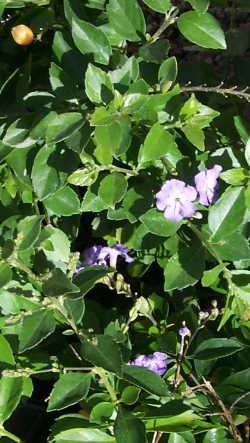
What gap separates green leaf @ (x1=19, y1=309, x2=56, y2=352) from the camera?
120cm

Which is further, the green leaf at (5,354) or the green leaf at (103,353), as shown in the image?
the green leaf at (5,354)

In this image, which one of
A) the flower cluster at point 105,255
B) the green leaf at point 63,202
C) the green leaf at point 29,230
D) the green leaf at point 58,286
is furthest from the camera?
the flower cluster at point 105,255

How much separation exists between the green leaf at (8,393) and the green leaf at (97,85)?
0.52 m

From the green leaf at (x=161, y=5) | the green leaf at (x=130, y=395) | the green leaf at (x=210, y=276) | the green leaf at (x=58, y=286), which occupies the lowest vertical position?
the green leaf at (x=130, y=395)

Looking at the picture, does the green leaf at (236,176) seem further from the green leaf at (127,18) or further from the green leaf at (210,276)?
the green leaf at (127,18)

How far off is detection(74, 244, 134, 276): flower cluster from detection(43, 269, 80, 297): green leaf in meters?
0.30

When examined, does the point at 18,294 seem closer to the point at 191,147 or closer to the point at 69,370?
the point at 69,370

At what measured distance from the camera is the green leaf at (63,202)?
137 centimetres

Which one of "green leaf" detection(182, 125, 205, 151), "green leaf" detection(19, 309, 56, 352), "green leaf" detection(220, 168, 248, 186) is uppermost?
"green leaf" detection(182, 125, 205, 151)

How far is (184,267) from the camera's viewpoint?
1.31 meters

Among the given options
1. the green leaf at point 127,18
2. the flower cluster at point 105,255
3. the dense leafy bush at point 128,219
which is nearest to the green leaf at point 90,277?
the dense leafy bush at point 128,219

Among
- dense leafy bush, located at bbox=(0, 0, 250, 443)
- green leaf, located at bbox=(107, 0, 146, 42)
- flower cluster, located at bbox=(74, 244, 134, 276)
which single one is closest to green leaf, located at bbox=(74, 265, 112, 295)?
dense leafy bush, located at bbox=(0, 0, 250, 443)

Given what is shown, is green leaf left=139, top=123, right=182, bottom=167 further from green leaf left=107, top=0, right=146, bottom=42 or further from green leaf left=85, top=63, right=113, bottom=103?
green leaf left=107, top=0, right=146, bottom=42

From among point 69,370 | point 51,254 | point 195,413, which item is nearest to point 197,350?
point 195,413
